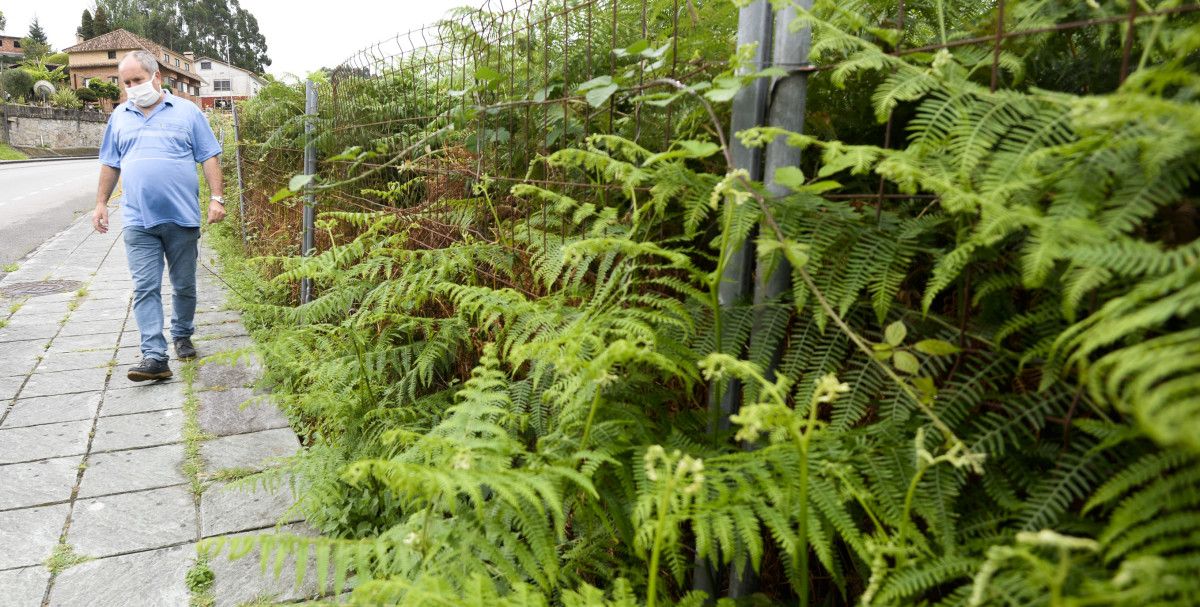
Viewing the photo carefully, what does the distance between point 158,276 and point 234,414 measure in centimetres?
130

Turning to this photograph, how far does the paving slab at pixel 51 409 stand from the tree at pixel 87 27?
88818 mm

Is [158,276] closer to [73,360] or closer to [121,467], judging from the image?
[73,360]

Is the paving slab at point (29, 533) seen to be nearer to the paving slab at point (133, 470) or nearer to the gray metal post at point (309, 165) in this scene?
the paving slab at point (133, 470)

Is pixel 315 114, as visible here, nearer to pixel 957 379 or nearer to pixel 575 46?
→ pixel 575 46

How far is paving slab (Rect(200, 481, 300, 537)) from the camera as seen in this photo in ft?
8.45

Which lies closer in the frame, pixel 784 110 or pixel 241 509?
pixel 784 110

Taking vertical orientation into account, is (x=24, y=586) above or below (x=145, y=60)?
below

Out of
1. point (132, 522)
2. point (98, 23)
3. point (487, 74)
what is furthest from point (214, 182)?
point (98, 23)

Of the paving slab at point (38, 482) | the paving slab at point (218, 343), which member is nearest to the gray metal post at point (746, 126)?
the paving slab at point (38, 482)

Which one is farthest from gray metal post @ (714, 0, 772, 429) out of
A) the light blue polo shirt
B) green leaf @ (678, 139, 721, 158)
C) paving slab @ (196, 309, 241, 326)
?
paving slab @ (196, 309, 241, 326)

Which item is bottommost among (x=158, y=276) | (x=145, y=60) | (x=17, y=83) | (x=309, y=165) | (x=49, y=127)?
(x=158, y=276)

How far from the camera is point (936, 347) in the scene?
125 centimetres

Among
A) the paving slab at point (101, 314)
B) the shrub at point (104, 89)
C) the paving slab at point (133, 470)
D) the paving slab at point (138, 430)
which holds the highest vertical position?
the shrub at point (104, 89)

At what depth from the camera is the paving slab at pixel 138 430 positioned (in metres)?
3.26
